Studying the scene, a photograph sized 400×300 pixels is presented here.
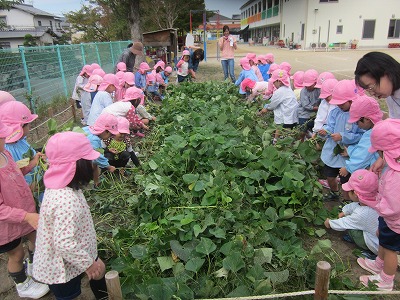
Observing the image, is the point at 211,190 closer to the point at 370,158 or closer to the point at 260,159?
the point at 260,159

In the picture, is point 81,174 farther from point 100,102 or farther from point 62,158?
point 100,102

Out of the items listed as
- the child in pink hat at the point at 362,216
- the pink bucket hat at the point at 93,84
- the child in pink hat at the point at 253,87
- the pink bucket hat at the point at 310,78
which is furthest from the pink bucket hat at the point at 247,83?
the child in pink hat at the point at 362,216

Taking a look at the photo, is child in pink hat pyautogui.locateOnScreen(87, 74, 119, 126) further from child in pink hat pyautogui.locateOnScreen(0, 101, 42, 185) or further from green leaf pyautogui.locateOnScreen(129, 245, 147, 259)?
green leaf pyautogui.locateOnScreen(129, 245, 147, 259)

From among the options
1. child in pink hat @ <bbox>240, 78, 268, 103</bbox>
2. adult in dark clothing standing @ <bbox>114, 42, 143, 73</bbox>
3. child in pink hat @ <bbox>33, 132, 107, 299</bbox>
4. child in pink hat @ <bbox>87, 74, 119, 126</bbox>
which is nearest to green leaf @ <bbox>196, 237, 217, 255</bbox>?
child in pink hat @ <bbox>33, 132, 107, 299</bbox>

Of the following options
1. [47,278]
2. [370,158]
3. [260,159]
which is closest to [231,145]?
[260,159]

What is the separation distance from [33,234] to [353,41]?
3211 cm

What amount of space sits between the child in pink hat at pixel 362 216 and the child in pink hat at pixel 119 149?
8.17 ft

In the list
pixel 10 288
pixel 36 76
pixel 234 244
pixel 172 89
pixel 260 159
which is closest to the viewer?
pixel 234 244

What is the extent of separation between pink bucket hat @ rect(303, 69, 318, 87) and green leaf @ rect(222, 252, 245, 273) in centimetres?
327

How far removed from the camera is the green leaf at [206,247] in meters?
2.43

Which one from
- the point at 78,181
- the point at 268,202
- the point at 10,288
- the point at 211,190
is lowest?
the point at 10,288

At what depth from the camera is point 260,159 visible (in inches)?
155

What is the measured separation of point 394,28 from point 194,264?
34.1 meters

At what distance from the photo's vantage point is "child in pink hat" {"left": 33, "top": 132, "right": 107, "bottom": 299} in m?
1.81
